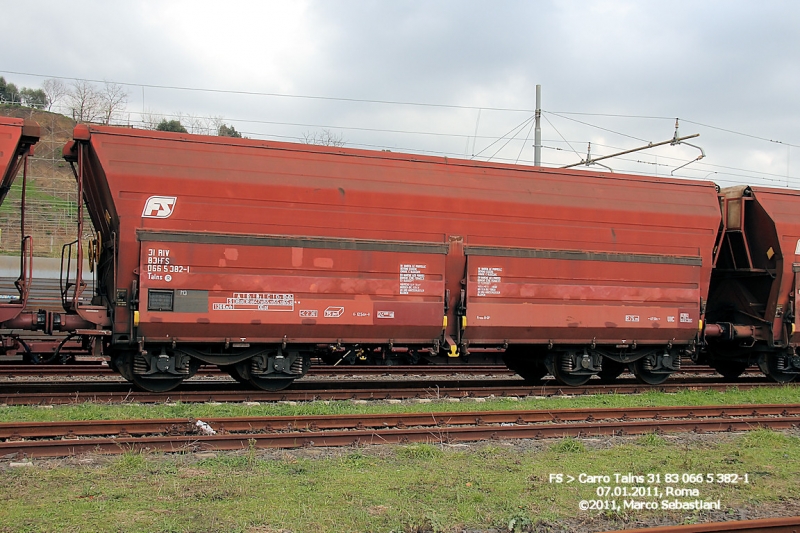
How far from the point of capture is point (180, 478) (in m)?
6.62

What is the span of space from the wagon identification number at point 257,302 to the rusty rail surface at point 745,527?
7.23 meters

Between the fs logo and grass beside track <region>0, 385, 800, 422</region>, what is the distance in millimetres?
3036

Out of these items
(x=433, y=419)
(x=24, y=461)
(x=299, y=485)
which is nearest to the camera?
(x=299, y=485)

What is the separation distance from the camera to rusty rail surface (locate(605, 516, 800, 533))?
5215 millimetres

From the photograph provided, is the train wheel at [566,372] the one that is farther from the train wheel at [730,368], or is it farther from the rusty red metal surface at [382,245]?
the train wheel at [730,368]

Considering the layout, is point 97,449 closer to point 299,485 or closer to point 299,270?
point 299,485

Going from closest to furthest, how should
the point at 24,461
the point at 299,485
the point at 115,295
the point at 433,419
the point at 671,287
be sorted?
the point at 299,485 → the point at 24,461 → the point at 433,419 → the point at 115,295 → the point at 671,287

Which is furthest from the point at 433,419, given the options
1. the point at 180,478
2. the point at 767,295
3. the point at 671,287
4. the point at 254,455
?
the point at 767,295

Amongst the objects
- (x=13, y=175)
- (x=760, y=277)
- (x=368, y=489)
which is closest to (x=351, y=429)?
(x=368, y=489)

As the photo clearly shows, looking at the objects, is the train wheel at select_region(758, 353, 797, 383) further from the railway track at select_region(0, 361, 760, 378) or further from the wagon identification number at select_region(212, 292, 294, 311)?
the wagon identification number at select_region(212, 292, 294, 311)

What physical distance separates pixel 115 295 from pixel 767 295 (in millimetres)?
13200

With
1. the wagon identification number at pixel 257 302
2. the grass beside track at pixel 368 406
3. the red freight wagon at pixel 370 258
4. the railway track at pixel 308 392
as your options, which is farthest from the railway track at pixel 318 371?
the grass beside track at pixel 368 406

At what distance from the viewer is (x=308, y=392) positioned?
1155 cm

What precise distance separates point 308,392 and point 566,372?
5.36m
